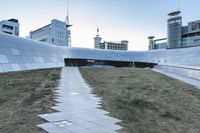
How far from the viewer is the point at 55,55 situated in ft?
173

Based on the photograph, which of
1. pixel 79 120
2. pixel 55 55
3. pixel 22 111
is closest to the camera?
pixel 79 120

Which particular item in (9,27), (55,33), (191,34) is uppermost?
(55,33)

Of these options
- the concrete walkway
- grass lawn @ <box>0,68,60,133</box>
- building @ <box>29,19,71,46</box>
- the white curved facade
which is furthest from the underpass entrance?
building @ <box>29,19,71,46</box>

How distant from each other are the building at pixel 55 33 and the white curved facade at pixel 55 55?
94.5 metres

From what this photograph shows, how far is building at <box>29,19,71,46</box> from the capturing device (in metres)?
162

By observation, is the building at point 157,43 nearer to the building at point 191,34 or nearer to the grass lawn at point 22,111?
the building at point 191,34

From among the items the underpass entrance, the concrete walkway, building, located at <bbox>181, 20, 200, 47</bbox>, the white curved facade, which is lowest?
the concrete walkway

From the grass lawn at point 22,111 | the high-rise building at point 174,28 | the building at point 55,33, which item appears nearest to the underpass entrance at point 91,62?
the grass lawn at point 22,111

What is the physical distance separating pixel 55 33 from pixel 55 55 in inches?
4526

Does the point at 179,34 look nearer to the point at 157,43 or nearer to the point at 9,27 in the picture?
the point at 157,43

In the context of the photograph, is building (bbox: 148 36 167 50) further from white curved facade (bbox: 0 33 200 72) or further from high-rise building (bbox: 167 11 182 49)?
white curved facade (bbox: 0 33 200 72)

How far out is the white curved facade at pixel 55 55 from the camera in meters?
31.7

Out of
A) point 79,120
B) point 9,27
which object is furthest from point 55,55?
point 9,27

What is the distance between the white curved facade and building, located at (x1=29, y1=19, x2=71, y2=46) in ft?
310
